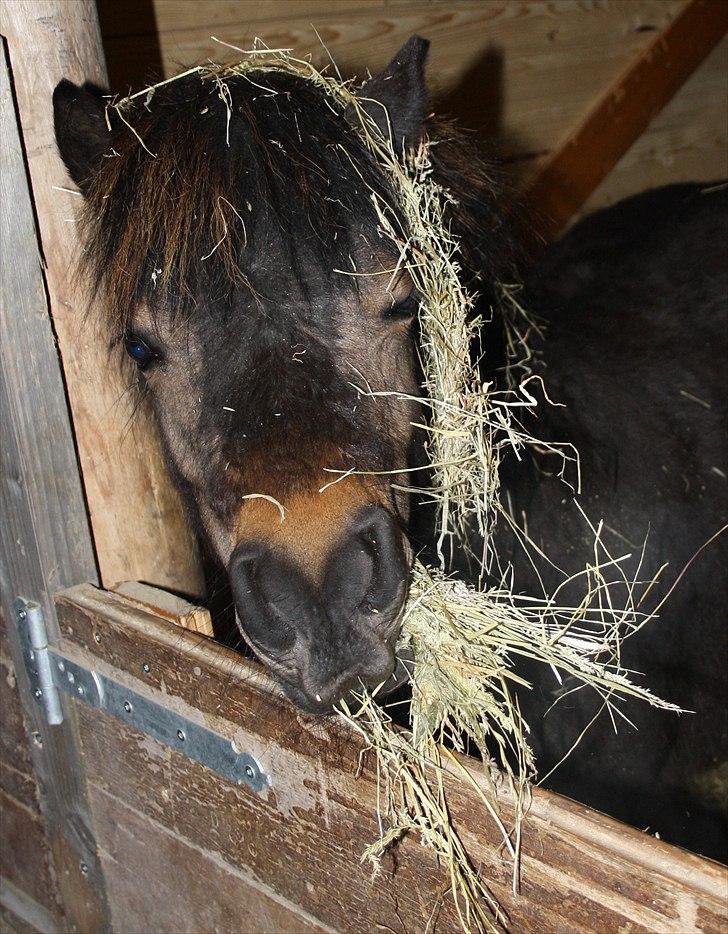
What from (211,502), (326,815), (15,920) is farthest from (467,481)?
(15,920)

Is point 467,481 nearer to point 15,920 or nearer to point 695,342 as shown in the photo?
point 695,342

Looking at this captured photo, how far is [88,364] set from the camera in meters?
1.62

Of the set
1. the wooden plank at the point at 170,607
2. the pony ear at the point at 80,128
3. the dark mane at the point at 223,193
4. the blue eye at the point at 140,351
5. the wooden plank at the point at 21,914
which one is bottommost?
the wooden plank at the point at 21,914

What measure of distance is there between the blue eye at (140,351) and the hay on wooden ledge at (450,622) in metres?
0.33

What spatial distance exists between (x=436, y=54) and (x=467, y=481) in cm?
230

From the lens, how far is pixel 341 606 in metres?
1.10

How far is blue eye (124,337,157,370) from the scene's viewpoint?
1.46 m

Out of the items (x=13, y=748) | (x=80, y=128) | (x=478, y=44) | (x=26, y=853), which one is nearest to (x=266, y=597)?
(x=80, y=128)

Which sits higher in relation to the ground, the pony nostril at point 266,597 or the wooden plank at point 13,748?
the pony nostril at point 266,597

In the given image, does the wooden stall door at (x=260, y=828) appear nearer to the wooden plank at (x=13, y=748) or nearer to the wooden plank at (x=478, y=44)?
the wooden plank at (x=13, y=748)

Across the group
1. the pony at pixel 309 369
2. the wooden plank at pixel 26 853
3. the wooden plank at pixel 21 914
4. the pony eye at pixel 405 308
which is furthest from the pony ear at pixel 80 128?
the wooden plank at pixel 21 914

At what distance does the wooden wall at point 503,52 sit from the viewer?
2588 millimetres

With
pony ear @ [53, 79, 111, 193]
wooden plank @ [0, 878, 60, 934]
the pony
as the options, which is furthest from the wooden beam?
wooden plank @ [0, 878, 60, 934]

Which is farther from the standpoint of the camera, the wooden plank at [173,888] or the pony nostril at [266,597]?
the wooden plank at [173,888]
